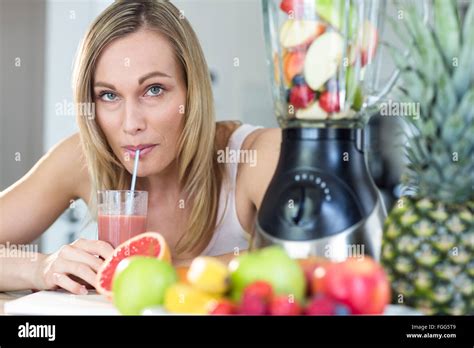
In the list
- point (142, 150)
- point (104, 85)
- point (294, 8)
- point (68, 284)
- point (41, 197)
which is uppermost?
point (294, 8)

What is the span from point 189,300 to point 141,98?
1.26 ft

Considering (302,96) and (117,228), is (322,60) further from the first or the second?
(117,228)

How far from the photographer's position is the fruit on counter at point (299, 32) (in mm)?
966

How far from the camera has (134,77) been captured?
1132mm

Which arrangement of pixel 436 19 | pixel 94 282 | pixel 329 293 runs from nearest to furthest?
pixel 329 293 → pixel 436 19 → pixel 94 282

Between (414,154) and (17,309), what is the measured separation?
0.58 metres

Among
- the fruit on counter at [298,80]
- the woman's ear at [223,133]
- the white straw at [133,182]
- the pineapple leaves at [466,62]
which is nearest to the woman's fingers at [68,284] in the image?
the white straw at [133,182]

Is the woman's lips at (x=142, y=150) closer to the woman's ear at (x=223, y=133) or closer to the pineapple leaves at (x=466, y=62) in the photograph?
the woman's ear at (x=223, y=133)

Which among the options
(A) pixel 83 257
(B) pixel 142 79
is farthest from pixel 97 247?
(B) pixel 142 79

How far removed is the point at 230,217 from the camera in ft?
4.19

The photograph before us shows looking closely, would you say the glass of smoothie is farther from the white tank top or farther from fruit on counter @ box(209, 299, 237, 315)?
fruit on counter @ box(209, 299, 237, 315)

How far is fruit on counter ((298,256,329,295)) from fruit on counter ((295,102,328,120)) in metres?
0.19

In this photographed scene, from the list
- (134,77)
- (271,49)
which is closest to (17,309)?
(134,77)
